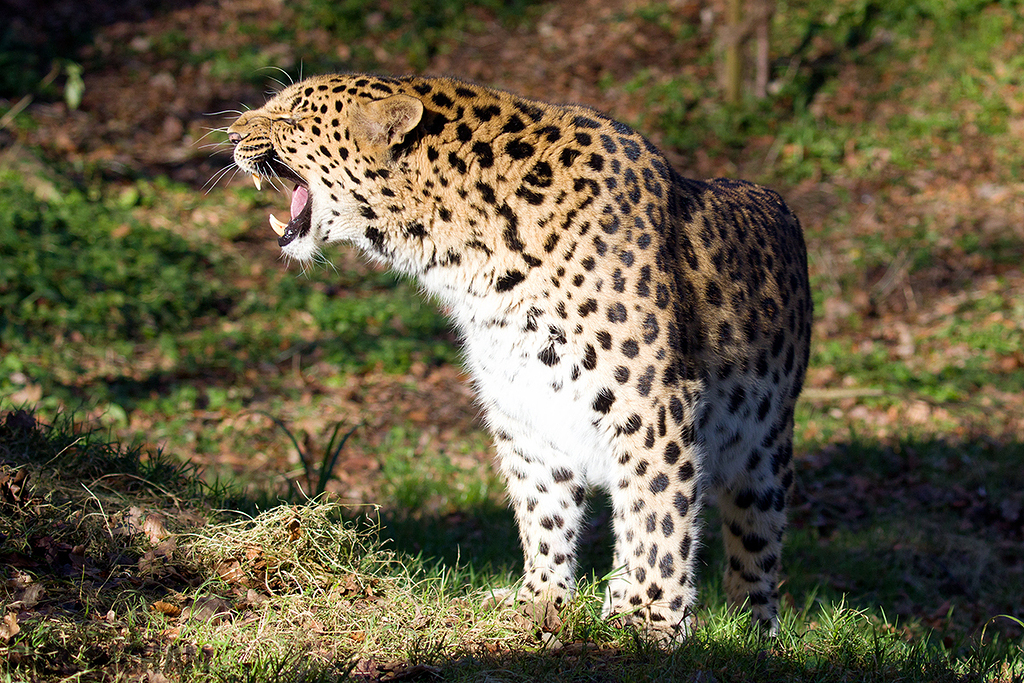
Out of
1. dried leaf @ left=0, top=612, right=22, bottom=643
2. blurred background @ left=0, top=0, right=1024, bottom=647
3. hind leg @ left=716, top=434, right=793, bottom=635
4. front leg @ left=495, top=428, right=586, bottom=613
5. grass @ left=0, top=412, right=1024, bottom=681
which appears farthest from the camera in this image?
blurred background @ left=0, top=0, right=1024, bottom=647

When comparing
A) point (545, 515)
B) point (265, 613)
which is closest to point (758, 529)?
point (545, 515)

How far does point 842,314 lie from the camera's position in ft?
34.4

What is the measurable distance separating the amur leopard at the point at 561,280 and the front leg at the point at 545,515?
1 cm

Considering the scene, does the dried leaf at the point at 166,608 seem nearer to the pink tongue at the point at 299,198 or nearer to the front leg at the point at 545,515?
the front leg at the point at 545,515

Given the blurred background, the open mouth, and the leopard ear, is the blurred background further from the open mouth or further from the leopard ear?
the leopard ear

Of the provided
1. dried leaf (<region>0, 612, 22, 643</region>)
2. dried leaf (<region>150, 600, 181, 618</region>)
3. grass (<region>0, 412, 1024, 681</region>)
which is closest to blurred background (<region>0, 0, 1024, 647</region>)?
grass (<region>0, 412, 1024, 681</region>)

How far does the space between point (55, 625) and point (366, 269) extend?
789 cm

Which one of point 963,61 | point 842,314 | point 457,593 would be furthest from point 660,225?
point 963,61

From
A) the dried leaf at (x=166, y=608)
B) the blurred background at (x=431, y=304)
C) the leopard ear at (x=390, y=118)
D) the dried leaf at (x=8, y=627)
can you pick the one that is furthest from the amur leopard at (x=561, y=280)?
the dried leaf at (x=8, y=627)

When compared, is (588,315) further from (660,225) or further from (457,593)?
(457,593)

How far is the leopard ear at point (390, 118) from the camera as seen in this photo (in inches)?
173

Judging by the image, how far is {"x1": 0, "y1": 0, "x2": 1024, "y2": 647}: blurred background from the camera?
7375mm

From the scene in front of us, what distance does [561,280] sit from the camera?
14.1 ft

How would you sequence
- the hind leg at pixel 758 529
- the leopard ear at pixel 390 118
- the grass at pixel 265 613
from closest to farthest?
the grass at pixel 265 613 → the leopard ear at pixel 390 118 → the hind leg at pixel 758 529
